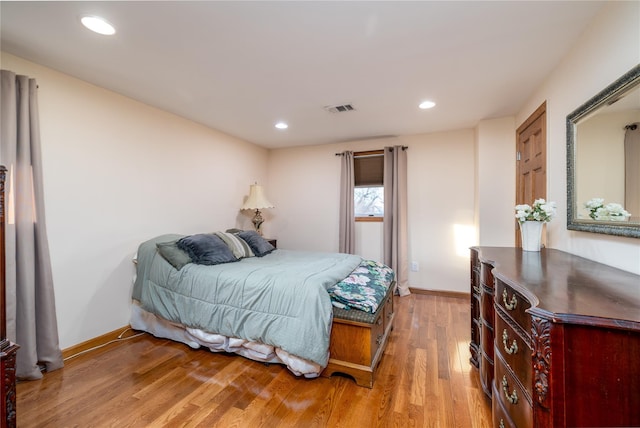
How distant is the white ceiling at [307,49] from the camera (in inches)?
58.9

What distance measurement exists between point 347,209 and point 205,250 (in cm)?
221

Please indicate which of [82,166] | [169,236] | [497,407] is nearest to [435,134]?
[497,407]

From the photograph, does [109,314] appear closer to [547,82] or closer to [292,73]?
[292,73]

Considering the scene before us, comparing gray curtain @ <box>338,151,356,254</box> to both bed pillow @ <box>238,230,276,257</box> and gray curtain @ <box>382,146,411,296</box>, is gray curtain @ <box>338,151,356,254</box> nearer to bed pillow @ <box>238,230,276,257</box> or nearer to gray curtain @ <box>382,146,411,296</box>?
gray curtain @ <box>382,146,411,296</box>

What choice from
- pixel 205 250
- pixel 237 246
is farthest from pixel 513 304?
pixel 237 246

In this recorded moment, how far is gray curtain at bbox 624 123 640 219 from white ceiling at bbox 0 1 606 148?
31.0 inches

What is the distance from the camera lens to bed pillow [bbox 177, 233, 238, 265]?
2.57 meters

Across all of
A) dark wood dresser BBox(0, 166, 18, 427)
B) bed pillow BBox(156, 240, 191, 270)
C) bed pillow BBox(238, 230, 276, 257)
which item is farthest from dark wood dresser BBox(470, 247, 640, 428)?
bed pillow BBox(238, 230, 276, 257)

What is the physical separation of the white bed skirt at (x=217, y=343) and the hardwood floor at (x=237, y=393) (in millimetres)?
66

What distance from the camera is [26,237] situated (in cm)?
187

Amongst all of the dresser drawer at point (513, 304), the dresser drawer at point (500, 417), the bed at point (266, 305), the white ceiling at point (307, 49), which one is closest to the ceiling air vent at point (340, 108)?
the white ceiling at point (307, 49)

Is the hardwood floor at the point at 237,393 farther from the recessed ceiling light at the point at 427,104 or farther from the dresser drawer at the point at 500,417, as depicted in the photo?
the recessed ceiling light at the point at 427,104

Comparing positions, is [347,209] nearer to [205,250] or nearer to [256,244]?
[256,244]

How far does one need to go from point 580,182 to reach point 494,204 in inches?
64.9
